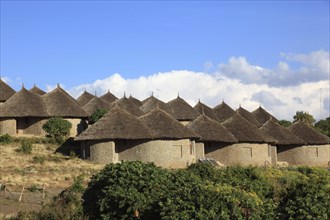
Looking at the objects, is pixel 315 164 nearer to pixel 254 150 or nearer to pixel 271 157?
pixel 271 157

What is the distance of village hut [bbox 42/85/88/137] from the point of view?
46.5 metres

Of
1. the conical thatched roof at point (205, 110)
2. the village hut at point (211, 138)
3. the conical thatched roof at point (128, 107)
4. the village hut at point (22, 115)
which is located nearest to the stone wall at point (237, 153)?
the village hut at point (211, 138)

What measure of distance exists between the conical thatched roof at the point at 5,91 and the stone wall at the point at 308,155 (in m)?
25.5

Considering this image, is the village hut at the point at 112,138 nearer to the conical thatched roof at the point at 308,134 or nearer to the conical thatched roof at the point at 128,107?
the conical thatched roof at the point at 128,107

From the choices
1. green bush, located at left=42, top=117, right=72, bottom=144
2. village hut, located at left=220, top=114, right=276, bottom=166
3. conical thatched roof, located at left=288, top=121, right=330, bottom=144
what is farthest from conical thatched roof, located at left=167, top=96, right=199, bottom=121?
green bush, located at left=42, top=117, right=72, bottom=144

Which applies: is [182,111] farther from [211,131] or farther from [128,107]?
[211,131]

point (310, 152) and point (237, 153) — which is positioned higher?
point (237, 153)

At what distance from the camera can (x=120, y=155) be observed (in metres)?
38.8

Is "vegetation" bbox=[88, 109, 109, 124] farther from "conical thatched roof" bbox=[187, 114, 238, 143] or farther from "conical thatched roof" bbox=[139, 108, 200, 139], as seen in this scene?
"conical thatched roof" bbox=[187, 114, 238, 143]

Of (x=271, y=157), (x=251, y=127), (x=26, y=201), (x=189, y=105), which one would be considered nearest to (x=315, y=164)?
(x=271, y=157)

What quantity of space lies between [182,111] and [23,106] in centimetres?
1607

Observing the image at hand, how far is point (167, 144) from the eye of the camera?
39.2 m

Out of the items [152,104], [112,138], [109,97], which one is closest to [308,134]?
[152,104]

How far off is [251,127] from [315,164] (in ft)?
26.1
